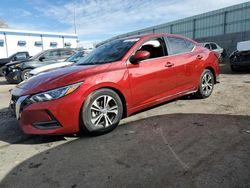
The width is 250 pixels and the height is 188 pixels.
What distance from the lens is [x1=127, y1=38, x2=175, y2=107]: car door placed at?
402 centimetres

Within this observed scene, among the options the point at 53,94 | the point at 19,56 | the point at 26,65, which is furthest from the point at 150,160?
the point at 19,56

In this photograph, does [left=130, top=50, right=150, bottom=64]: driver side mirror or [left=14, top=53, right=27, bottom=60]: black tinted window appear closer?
[left=130, top=50, right=150, bottom=64]: driver side mirror

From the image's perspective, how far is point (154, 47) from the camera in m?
4.59

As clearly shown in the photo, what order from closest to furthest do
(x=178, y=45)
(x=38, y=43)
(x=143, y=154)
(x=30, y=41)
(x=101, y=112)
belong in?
(x=143, y=154)
(x=101, y=112)
(x=178, y=45)
(x=30, y=41)
(x=38, y=43)

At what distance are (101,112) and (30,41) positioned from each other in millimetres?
32670

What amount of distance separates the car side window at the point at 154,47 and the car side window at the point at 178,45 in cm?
19

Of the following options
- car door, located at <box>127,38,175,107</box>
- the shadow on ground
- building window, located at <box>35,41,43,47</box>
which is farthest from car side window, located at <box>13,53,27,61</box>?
building window, located at <box>35,41,43,47</box>

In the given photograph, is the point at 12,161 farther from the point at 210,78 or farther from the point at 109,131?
the point at 210,78

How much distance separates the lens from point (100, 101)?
145 inches

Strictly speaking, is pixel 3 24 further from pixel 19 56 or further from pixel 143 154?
pixel 143 154

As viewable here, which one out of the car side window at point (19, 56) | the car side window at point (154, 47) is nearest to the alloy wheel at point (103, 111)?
the car side window at point (154, 47)

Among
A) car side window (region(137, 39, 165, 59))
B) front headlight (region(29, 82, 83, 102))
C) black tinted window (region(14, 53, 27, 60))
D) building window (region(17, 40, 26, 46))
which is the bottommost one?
front headlight (region(29, 82, 83, 102))

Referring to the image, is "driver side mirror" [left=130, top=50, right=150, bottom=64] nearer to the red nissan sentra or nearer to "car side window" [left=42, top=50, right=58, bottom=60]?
the red nissan sentra

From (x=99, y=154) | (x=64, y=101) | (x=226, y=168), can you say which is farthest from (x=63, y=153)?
(x=226, y=168)
